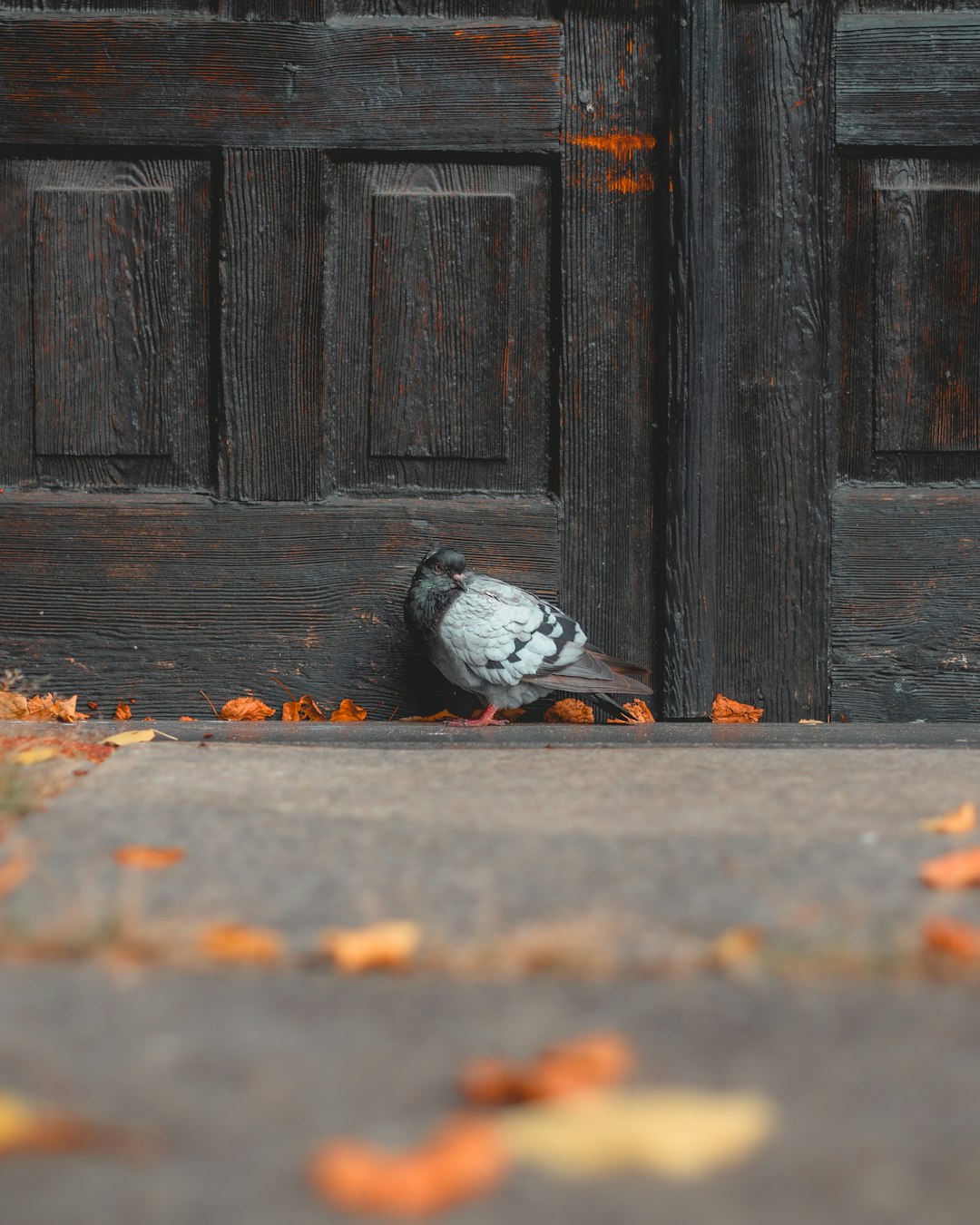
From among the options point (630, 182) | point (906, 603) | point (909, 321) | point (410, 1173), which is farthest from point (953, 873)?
point (630, 182)

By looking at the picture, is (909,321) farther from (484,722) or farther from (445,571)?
(484,722)

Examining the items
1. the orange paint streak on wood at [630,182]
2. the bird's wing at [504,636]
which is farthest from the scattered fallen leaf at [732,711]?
the orange paint streak on wood at [630,182]

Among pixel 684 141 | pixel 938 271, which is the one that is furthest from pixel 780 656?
pixel 684 141

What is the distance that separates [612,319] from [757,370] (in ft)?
1.29

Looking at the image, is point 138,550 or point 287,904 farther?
point 138,550

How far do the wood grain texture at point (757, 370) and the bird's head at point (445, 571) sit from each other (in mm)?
539

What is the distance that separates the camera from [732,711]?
9.76ft

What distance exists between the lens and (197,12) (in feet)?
9.59

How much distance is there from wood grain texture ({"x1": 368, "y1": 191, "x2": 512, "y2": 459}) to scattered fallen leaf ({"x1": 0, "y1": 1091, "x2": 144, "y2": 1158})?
2.28m

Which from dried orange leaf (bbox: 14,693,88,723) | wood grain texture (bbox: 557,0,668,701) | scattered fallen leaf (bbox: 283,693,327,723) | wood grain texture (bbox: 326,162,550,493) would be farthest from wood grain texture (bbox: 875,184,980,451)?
dried orange leaf (bbox: 14,693,88,723)

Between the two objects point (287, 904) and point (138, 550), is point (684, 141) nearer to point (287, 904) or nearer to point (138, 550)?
point (138, 550)

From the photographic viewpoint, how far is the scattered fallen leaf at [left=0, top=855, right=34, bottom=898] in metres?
1.39

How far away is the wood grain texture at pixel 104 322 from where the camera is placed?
9.62 ft

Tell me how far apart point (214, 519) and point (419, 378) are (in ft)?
2.09
